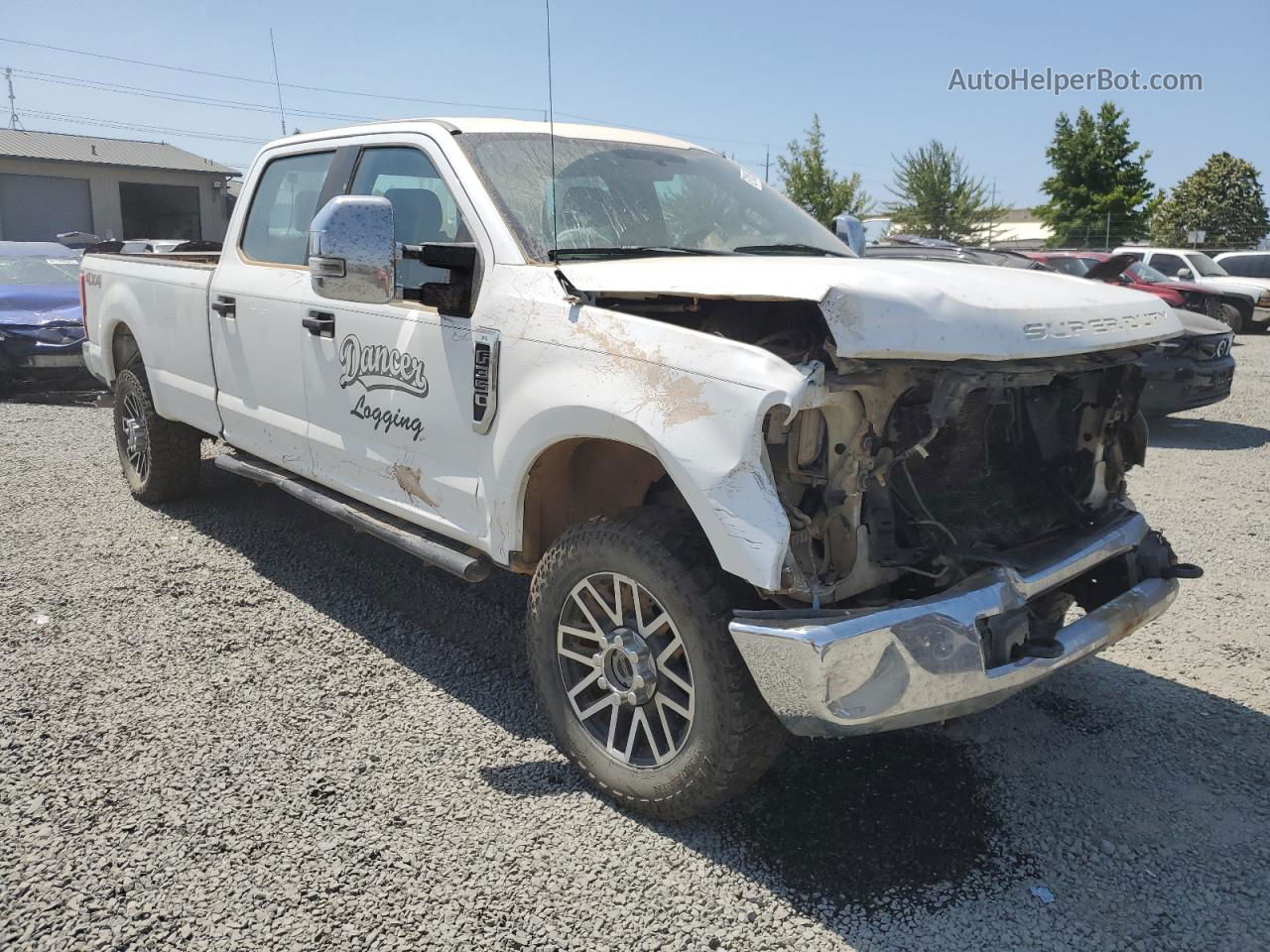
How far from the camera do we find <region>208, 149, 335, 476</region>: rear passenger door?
432 cm

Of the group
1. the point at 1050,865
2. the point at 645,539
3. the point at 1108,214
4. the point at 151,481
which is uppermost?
the point at 1108,214

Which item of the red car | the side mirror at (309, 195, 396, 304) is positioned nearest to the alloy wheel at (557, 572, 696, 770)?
the side mirror at (309, 195, 396, 304)

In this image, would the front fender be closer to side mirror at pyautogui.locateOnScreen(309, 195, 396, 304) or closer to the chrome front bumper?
the chrome front bumper

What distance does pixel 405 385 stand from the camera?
11.9 feet

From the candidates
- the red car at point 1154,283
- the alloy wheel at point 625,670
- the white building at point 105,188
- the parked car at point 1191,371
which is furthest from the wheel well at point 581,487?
the white building at point 105,188

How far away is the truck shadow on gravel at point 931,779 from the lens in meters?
2.81

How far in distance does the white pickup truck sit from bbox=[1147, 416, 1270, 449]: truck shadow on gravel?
6.23 metres

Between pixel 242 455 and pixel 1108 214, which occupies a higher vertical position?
pixel 1108 214

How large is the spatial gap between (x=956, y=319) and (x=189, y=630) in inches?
136

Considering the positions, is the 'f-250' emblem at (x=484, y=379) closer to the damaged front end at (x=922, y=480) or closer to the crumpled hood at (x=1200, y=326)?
the damaged front end at (x=922, y=480)

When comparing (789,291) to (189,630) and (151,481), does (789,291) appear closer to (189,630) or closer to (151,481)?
(189,630)

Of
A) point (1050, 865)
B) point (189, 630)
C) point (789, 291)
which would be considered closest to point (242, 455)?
point (189, 630)

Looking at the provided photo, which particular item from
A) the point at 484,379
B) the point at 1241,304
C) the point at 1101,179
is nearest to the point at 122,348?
the point at 484,379

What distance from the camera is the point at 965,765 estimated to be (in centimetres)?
337
